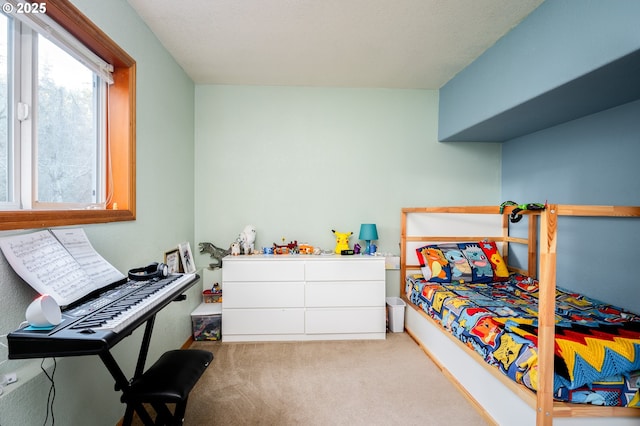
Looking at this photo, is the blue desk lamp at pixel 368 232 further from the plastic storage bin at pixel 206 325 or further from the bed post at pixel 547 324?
the bed post at pixel 547 324

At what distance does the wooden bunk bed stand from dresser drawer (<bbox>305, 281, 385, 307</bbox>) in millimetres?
429

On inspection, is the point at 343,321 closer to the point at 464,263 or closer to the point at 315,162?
the point at 464,263

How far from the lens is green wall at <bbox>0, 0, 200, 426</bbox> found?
116 cm

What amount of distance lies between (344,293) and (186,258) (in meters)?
1.56

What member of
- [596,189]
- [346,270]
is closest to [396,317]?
[346,270]

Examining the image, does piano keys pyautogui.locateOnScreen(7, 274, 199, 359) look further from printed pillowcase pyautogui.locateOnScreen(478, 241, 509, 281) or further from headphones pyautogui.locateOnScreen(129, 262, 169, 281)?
printed pillowcase pyautogui.locateOnScreen(478, 241, 509, 281)

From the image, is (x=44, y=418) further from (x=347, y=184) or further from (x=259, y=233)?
(x=347, y=184)

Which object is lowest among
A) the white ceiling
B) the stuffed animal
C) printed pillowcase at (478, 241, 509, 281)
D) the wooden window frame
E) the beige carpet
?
the beige carpet

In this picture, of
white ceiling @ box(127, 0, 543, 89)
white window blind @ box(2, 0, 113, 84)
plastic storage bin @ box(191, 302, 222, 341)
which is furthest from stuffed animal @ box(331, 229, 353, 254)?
white window blind @ box(2, 0, 113, 84)

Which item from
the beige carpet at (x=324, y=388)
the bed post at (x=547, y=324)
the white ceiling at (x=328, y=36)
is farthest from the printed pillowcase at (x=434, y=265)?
Result: the white ceiling at (x=328, y=36)

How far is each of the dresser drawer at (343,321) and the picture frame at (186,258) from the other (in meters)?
1.22

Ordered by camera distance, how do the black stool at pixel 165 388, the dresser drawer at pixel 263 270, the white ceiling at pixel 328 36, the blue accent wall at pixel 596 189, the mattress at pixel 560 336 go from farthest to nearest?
the dresser drawer at pixel 263 270
the blue accent wall at pixel 596 189
the white ceiling at pixel 328 36
the mattress at pixel 560 336
the black stool at pixel 165 388

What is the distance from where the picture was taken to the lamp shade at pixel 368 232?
3160 millimetres

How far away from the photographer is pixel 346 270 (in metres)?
2.95
